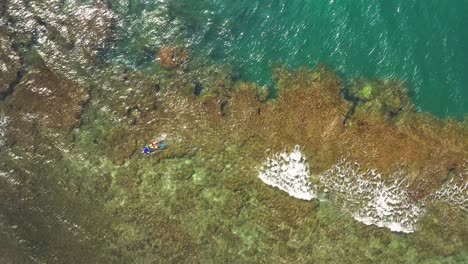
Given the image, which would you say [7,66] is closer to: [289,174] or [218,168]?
[218,168]

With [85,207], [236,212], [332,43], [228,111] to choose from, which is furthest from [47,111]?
[332,43]

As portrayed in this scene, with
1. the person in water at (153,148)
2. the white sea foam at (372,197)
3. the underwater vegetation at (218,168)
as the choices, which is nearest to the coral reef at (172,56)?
the underwater vegetation at (218,168)

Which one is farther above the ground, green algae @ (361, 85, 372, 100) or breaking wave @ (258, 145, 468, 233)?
green algae @ (361, 85, 372, 100)

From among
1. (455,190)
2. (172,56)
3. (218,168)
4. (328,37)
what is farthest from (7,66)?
(455,190)

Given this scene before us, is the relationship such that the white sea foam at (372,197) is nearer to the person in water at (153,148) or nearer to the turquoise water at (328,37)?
the turquoise water at (328,37)

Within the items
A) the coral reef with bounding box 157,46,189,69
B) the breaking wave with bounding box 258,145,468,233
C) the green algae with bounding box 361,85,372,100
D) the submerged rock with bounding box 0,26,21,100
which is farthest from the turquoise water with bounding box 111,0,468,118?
the submerged rock with bounding box 0,26,21,100

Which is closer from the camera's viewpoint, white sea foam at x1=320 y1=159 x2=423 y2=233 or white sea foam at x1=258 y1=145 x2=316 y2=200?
white sea foam at x1=320 y1=159 x2=423 y2=233

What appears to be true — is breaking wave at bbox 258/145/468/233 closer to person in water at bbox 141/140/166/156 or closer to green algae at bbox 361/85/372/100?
green algae at bbox 361/85/372/100
